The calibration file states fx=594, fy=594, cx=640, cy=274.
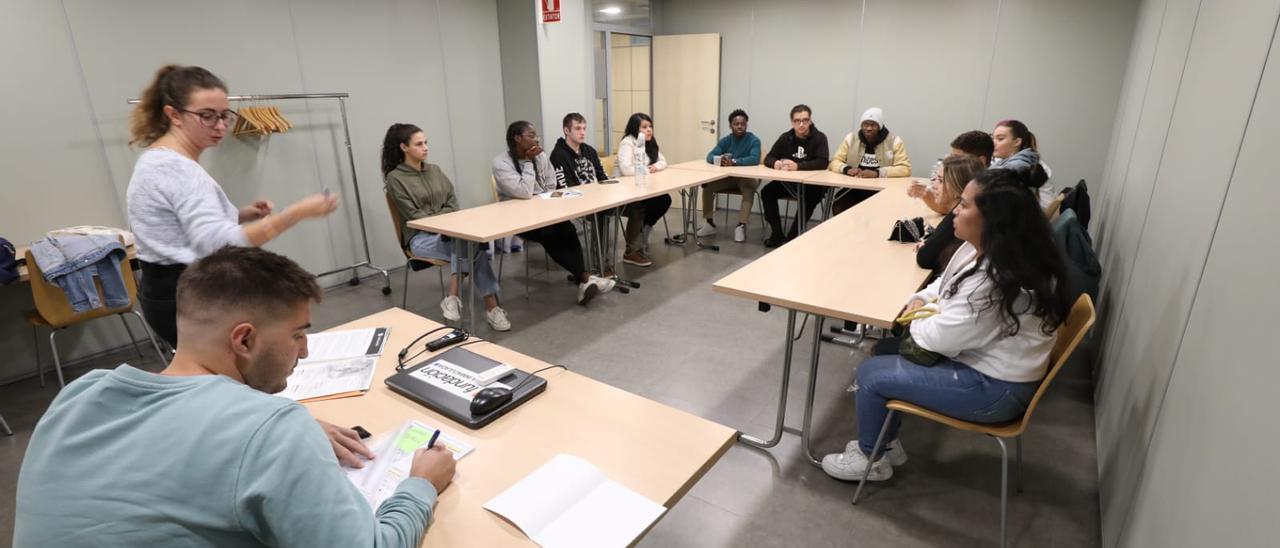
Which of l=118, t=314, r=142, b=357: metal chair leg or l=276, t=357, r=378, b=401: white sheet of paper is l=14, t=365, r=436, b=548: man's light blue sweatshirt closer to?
l=276, t=357, r=378, b=401: white sheet of paper

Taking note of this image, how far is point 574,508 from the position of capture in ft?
3.58

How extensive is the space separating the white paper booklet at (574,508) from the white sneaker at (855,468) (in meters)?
1.42

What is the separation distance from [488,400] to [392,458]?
230 mm

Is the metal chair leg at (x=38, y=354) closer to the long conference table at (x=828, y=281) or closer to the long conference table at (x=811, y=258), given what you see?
the long conference table at (x=811, y=258)

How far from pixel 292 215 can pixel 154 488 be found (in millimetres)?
1138

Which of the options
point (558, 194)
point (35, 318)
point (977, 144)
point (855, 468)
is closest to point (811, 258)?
point (855, 468)

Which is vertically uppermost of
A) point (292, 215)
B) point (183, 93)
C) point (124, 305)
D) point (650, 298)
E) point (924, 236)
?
point (183, 93)

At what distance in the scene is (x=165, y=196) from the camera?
1711mm

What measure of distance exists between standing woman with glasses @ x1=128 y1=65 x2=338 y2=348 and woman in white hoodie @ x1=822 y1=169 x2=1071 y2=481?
1887 mm

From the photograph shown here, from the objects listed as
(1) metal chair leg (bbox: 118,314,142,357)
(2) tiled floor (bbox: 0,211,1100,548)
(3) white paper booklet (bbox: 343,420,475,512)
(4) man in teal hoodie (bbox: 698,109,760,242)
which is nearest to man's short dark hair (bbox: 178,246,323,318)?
(3) white paper booklet (bbox: 343,420,475,512)

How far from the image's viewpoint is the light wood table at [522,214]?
323 cm

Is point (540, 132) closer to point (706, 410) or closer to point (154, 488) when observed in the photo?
point (706, 410)

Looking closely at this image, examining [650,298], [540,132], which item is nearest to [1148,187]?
[650,298]

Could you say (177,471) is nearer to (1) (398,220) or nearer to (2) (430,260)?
(2) (430,260)
